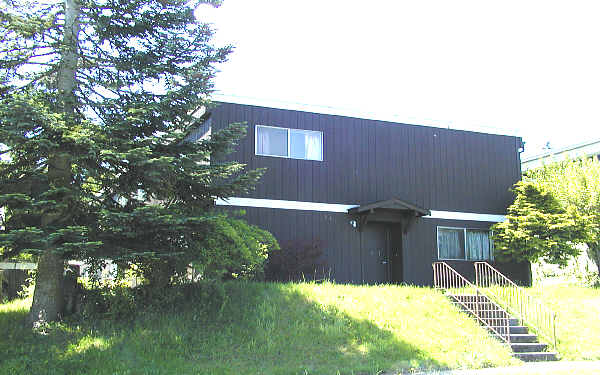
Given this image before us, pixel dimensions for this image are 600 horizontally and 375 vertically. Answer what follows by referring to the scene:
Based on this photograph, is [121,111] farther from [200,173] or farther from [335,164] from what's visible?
[335,164]

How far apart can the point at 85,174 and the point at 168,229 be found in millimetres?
2306

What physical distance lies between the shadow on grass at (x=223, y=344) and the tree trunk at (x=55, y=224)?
454 mm

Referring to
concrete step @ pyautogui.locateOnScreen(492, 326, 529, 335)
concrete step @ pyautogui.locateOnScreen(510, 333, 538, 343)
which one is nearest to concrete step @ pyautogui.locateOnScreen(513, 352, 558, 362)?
concrete step @ pyautogui.locateOnScreen(510, 333, 538, 343)

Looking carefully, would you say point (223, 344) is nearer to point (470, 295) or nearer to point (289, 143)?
point (470, 295)

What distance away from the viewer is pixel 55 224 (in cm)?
1149

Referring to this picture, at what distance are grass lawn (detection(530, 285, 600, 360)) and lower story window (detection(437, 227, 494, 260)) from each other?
191 cm

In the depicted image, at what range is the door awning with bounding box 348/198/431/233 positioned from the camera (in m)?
17.2

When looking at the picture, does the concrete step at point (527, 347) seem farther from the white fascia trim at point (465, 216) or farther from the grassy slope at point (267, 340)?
the white fascia trim at point (465, 216)

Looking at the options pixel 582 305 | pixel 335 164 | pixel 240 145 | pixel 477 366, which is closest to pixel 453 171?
pixel 335 164

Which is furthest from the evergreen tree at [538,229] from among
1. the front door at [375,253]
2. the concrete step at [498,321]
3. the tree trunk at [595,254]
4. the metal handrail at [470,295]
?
the concrete step at [498,321]

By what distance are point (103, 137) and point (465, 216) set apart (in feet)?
39.8

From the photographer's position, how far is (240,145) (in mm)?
16688

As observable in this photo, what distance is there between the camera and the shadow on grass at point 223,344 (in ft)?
33.1

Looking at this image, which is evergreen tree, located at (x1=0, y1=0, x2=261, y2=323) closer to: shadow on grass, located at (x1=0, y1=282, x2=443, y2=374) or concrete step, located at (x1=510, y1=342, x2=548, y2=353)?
shadow on grass, located at (x1=0, y1=282, x2=443, y2=374)
